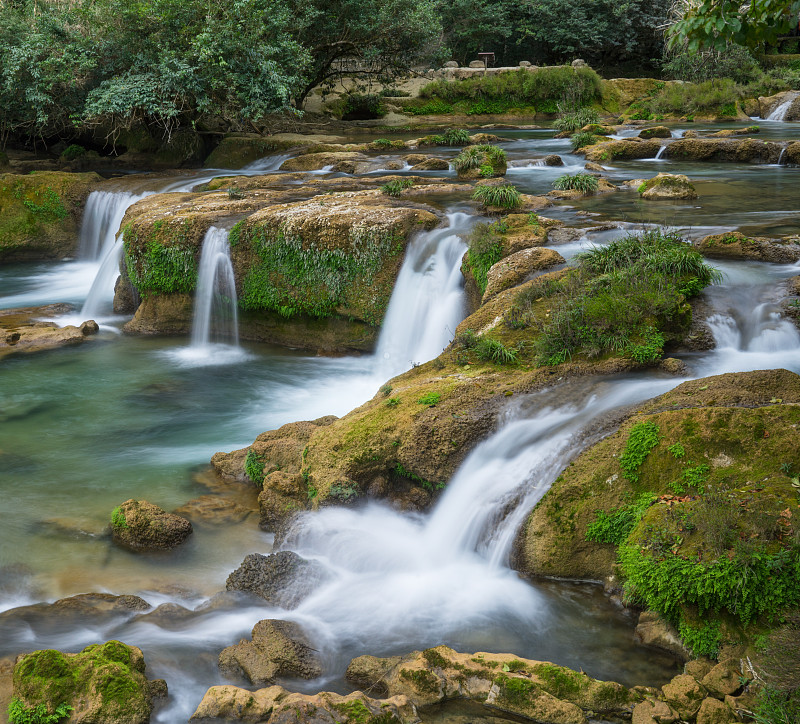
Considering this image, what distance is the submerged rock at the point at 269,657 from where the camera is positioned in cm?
533

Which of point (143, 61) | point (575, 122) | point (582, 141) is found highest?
point (143, 61)

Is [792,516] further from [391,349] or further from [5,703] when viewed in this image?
[391,349]

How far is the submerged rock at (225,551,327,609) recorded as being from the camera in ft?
20.6

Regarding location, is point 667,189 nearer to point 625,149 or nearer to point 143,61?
point 625,149

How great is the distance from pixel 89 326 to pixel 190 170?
31.5 feet

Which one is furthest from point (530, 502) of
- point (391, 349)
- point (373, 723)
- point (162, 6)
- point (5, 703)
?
point (162, 6)

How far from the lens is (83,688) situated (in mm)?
4746

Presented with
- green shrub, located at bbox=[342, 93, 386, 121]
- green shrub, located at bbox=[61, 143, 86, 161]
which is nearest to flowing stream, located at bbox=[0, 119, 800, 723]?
green shrub, located at bbox=[61, 143, 86, 161]

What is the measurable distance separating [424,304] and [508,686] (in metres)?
7.36

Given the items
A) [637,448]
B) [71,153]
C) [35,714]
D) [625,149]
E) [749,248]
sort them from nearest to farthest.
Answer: [35,714] < [637,448] < [749,248] < [625,149] < [71,153]

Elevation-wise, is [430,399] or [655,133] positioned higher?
[655,133]

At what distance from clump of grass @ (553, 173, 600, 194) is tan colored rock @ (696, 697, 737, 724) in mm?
12235

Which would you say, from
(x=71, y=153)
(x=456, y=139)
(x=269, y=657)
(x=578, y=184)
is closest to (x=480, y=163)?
(x=578, y=184)

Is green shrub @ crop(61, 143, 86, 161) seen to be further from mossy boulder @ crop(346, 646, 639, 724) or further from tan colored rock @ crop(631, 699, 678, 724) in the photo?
tan colored rock @ crop(631, 699, 678, 724)
